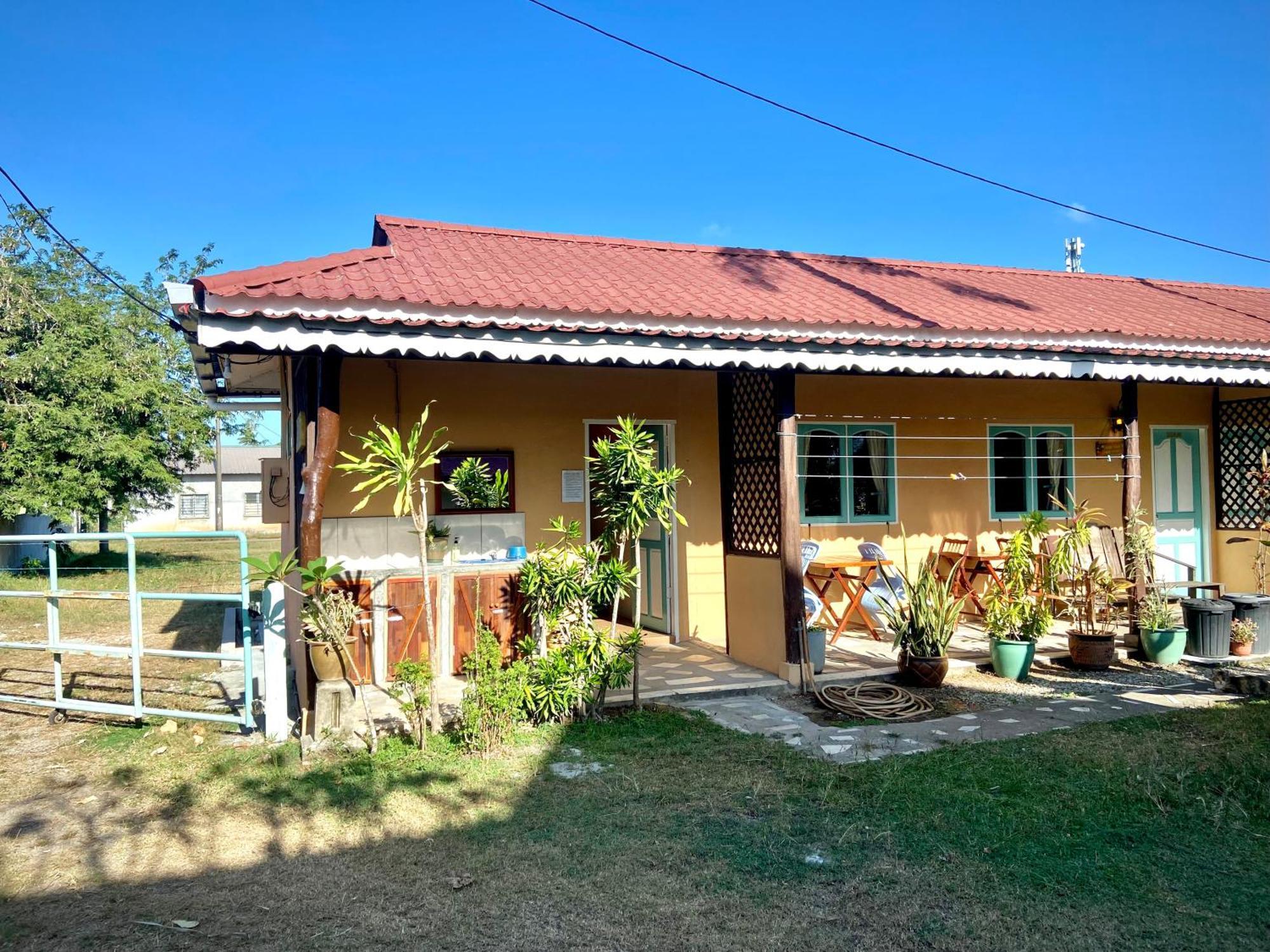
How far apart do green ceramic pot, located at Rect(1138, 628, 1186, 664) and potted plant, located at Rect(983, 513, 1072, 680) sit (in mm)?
970

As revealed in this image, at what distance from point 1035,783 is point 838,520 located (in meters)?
4.93

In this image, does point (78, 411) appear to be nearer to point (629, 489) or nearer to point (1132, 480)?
point (629, 489)

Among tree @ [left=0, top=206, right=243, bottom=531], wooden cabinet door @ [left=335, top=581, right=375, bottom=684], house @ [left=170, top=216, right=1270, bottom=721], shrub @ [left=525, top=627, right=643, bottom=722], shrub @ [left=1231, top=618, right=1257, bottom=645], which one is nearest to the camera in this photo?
shrub @ [left=525, top=627, right=643, bottom=722]

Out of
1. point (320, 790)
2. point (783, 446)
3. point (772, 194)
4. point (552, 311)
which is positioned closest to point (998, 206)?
point (772, 194)

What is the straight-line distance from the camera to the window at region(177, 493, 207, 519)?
46.7 m

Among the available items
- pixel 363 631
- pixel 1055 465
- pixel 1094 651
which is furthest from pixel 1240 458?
pixel 363 631

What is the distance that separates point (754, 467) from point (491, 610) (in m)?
2.63

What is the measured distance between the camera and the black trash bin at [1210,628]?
808cm

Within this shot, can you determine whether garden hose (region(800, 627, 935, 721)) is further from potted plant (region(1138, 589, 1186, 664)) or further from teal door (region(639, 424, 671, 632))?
potted plant (region(1138, 589, 1186, 664))

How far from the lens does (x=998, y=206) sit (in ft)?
55.4

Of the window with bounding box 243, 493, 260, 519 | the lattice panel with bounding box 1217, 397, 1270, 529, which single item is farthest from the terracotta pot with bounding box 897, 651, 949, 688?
the window with bounding box 243, 493, 260, 519

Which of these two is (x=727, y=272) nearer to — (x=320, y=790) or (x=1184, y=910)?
(x=320, y=790)

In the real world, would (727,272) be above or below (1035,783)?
above

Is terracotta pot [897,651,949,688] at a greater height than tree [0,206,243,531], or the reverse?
tree [0,206,243,531]
